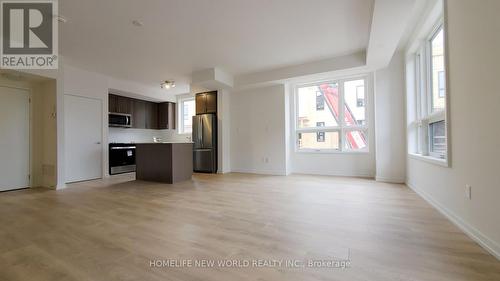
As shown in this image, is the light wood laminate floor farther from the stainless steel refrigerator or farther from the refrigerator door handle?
the refrigerator door handle

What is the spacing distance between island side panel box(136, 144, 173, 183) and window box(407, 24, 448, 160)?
4.75 meters

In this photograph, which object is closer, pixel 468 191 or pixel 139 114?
pixel 468 191

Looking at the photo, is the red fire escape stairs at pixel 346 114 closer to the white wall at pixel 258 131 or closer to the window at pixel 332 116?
the window at pixel 332 116

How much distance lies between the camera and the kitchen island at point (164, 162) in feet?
15.5

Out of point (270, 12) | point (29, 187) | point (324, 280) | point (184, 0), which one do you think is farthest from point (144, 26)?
point (29, 187)

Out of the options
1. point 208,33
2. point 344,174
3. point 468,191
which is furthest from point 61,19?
point 344,174

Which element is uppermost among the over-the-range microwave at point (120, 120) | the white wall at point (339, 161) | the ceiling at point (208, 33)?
the ceiling at point (208, 33)

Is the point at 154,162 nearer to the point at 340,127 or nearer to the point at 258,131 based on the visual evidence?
the point at 258,131

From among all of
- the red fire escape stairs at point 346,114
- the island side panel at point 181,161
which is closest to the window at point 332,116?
the red fire escape stairs at point 346,114

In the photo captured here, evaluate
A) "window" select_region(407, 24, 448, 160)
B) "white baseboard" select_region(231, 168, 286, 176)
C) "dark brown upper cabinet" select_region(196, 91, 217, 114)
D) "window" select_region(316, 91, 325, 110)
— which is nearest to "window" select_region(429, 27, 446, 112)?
"window" select_region(407, 24, 448, 160)

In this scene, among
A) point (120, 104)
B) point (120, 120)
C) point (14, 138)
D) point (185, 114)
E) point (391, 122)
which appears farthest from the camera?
point (185, 114)

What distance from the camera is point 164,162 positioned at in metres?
4.79

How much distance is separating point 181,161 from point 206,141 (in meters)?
1.43

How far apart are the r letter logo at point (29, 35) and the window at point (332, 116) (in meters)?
5.19
